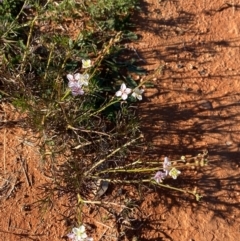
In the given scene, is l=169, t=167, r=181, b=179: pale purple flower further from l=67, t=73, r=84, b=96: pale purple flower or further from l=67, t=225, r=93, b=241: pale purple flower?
l=67, t=73, r=84, b=96: pale purple flower

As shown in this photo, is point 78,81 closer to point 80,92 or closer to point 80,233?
point 80,92

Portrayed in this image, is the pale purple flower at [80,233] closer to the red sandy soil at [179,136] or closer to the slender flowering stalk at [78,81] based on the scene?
the red sandy soil at [179,136]

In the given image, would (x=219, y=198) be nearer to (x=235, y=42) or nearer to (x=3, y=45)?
(x=235, y=42)

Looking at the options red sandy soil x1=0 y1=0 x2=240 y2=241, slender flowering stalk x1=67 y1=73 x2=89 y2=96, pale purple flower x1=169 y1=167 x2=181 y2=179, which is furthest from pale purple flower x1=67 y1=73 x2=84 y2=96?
red sandy soil x1=0 y1=0 x2=240 y2=241

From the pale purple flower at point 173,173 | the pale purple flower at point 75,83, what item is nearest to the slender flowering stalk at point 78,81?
the pale purple flower at point 75,83

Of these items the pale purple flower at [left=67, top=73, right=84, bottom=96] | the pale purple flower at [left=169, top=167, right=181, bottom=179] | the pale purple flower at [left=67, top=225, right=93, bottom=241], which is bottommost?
the pale purple flower at [left=67, top=225, right=93, bottom=241]

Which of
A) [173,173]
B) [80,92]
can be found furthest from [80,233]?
[80,92]
